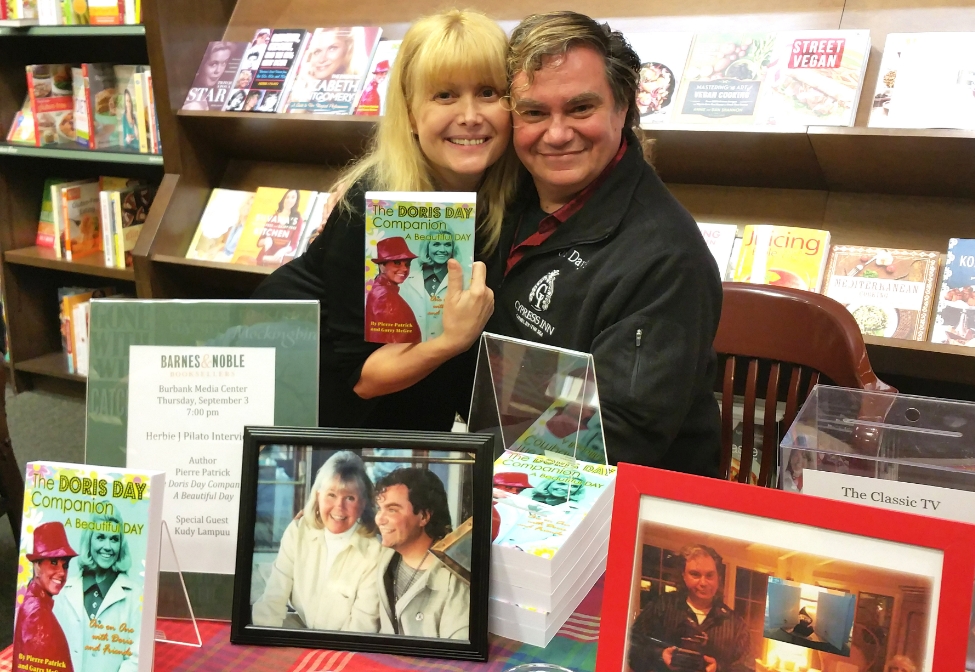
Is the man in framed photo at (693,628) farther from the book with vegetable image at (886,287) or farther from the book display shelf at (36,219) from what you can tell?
the book display shelf at (36,219)

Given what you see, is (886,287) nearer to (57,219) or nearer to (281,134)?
(281,134)

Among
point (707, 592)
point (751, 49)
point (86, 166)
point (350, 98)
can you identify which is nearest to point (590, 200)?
point (707, 592)

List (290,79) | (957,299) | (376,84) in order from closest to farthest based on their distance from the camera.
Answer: (957,299)
(376,84)
(290,79)

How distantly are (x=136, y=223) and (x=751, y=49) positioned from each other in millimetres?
2733

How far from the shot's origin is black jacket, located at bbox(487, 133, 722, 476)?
1.28 m

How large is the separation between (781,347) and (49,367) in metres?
3.61

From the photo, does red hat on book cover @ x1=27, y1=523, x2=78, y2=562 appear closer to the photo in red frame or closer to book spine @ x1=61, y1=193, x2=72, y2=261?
the photo in red frame

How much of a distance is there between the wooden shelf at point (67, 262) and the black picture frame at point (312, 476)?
9.44 feet

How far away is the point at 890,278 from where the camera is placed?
2246 millimetres

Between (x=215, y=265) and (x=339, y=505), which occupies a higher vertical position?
(x=215, y=265)

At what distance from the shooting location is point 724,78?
2359 mm

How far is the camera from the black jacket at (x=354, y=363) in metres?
1.58

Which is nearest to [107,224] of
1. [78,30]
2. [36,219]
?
[36,219]

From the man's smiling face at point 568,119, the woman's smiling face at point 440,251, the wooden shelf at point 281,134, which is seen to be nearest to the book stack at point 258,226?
the wooden shelf at point 281,134
